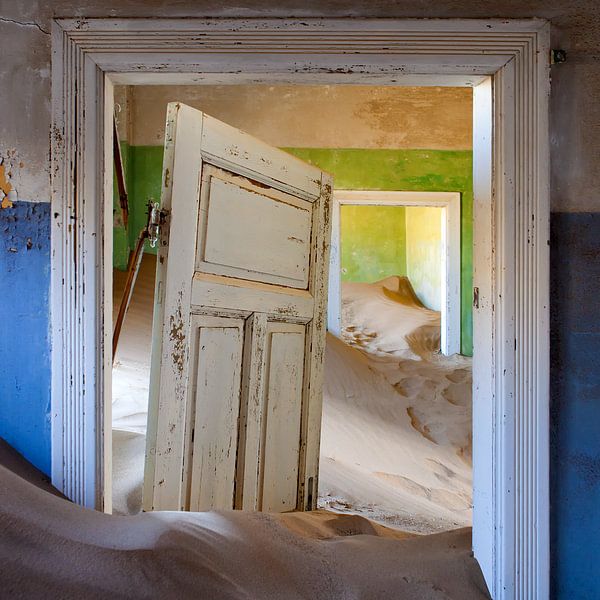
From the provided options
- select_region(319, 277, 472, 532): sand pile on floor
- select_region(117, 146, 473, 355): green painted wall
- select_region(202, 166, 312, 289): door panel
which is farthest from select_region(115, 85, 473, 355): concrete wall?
select_region(202, 166, 312, 289): door panel

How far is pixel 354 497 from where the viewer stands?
3.54m

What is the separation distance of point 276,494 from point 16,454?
4.41ft

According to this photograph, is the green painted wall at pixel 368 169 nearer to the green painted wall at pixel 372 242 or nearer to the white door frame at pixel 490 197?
the white door frame at pixel 490 197

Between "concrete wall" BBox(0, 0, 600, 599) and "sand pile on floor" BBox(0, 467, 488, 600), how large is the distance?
42 cm

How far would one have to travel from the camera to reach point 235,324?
260 cm

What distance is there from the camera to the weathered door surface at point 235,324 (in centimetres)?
230

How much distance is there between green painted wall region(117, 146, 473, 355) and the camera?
21.8 feet

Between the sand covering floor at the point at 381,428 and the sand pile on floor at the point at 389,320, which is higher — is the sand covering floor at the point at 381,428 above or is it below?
below

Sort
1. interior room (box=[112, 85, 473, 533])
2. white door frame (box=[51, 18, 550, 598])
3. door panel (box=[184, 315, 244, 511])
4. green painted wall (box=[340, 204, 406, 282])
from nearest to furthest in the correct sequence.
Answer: white door frame (box=[51, 18, 550, 598])
door panel (box=[184, 315, 244, 511])
interior room (box=[112, 85, 473, 533])
green painted wall (box=[340, 204, 406, 282])

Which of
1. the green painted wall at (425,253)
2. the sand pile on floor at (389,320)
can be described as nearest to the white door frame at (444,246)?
the sand pile on floor at (389,320)

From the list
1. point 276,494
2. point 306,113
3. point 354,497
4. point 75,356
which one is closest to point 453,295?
point 306,113

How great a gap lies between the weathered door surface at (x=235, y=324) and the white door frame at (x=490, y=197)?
0.43m

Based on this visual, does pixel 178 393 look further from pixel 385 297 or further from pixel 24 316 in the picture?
pixel 385 297

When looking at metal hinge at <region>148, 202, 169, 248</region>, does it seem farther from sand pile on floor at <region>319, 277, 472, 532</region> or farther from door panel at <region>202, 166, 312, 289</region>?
sand pile on floor at <region>319, 277, 472, 532</region>
